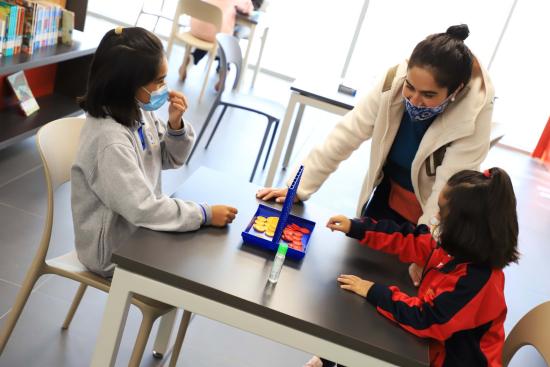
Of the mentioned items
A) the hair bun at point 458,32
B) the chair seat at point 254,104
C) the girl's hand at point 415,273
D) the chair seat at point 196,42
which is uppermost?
the hair bun at point 458,32

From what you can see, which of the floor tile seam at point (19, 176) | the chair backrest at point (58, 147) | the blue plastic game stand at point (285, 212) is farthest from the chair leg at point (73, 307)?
the floor tile seam at point (19, 176)

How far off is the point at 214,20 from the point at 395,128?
3.76m

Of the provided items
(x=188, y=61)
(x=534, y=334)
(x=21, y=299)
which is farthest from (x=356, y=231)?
(x=188, y=61)

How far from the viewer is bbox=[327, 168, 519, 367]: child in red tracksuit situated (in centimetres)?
140

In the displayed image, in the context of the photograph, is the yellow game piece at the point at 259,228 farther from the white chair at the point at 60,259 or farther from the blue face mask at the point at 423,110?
the blue face mask at the point at 423,110

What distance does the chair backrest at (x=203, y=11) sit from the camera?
5.38 metres

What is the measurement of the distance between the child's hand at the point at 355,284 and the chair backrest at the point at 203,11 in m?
→ 4.24

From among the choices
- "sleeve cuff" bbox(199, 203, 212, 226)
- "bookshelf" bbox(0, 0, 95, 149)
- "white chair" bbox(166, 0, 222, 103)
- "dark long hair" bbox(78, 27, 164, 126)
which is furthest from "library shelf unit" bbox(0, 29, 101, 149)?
"sleeve cuff" bbox(199, 203, 212, 226)

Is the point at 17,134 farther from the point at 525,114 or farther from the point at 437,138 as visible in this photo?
the point at 525,114

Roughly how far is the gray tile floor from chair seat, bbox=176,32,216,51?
19.6 inches

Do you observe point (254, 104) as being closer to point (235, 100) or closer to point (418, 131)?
point (235, 100)

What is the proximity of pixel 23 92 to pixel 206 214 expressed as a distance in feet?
7.89

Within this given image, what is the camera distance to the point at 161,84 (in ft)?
5.90

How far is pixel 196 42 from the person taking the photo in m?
5.57
